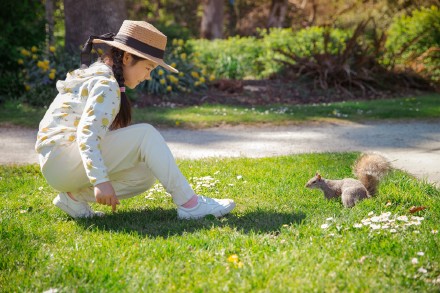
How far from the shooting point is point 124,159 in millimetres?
3402

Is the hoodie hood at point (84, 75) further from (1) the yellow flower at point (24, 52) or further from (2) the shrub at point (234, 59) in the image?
(2) the shrub at point (234, 59)

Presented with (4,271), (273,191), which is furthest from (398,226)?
(4,271)

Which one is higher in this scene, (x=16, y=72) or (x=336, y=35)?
(x=336, y=35)

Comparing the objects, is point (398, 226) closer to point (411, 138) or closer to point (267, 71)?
point (411, 138)

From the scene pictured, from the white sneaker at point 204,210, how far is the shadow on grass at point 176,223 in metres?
0.04

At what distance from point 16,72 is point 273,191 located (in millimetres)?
6597

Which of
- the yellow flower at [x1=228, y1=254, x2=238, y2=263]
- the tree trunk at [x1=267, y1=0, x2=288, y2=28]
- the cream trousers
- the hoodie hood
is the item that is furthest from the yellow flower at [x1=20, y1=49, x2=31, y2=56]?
the tree trunk at [x1=267, y1=0, x2=288, y2=28]

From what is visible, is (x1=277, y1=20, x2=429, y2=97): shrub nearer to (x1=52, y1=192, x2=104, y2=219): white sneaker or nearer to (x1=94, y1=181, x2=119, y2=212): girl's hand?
(x1=52, y1=192, x2=104, y2=219): white sneaker

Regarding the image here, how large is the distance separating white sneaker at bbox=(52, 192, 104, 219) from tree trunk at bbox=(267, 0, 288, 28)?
23.4m

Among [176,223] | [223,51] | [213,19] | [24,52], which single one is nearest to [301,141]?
[176,223]

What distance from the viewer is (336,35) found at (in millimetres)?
13445

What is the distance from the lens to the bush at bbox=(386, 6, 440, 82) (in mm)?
11609

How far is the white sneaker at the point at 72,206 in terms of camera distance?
141 inches

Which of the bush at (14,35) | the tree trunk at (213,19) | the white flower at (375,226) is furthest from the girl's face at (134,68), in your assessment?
the tree trunk at (213,19)
